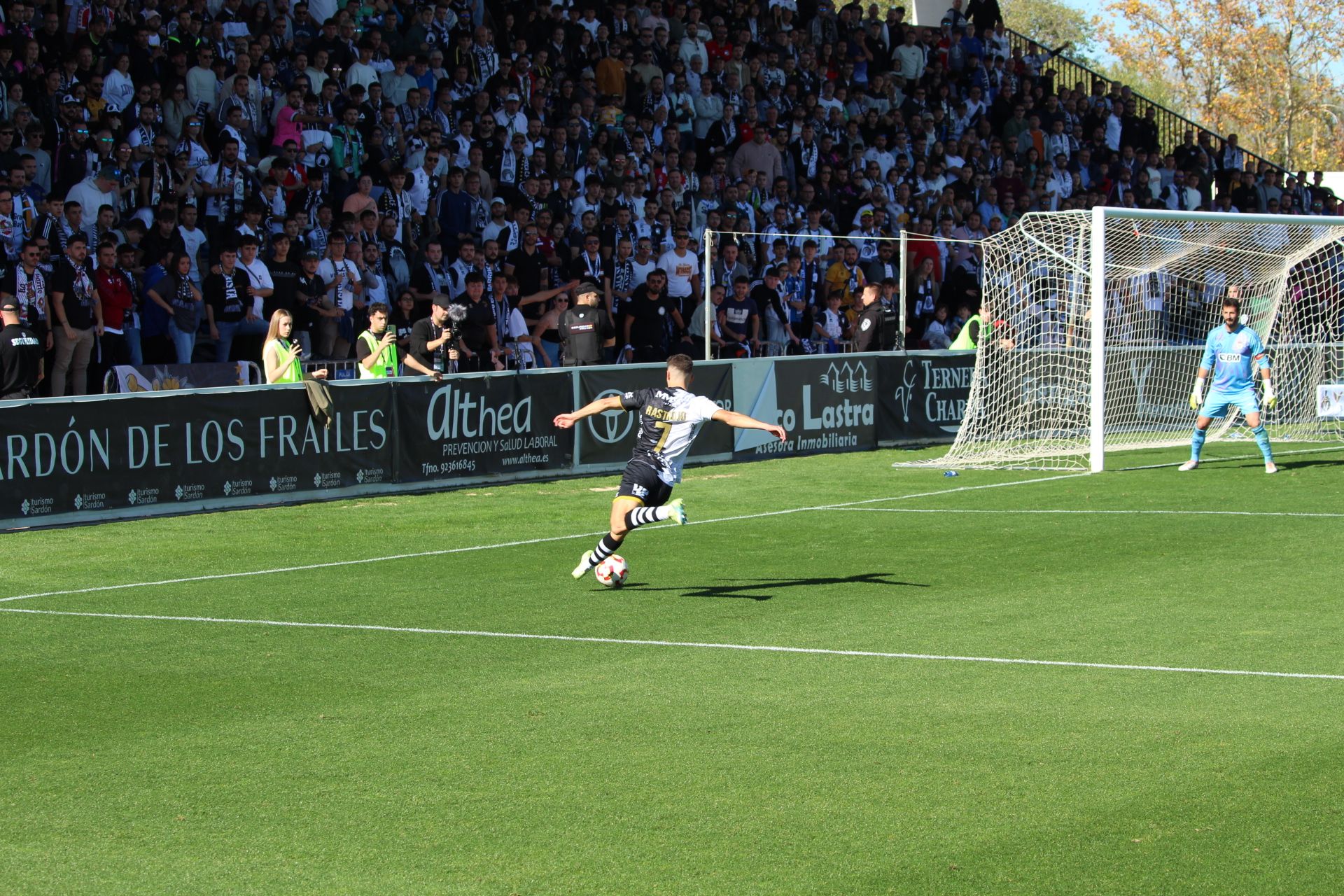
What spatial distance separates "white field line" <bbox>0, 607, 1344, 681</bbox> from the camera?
385 inches

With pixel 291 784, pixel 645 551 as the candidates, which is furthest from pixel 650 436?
pixel 291 784

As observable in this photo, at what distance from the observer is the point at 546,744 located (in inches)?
322

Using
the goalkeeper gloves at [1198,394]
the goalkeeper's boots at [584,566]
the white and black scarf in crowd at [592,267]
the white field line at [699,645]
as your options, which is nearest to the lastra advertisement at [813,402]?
the white and black scarf in crowd at [592,267]

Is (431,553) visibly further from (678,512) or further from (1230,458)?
(1230,458)

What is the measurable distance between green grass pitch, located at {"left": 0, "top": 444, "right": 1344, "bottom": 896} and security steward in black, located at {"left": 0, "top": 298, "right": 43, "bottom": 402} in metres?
2.58

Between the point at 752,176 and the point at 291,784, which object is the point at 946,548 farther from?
the point at 752,176

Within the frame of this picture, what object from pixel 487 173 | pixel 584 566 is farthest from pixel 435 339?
pixel 584 566

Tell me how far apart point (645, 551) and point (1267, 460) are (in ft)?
31.8

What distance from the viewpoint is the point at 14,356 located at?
18062 mm

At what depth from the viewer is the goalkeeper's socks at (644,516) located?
1234 cm

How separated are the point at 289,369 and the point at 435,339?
2222 millimetres

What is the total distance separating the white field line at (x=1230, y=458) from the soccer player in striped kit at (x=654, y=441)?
1047 cm

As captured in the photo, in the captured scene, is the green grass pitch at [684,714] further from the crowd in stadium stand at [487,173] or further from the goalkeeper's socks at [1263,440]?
the crowd in stadium stand at [487,173]

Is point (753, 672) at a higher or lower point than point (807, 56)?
lower
